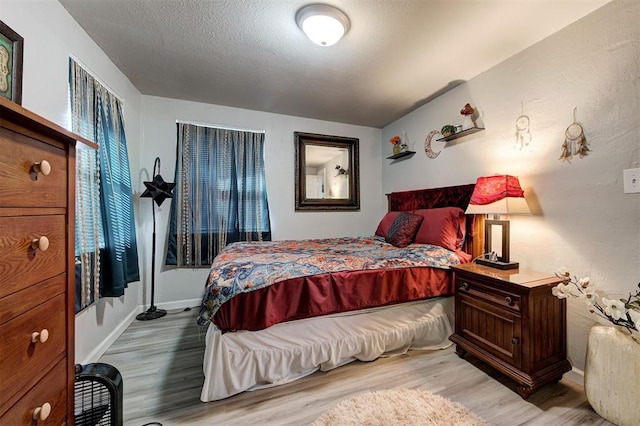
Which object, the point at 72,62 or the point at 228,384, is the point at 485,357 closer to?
the point at 228,384

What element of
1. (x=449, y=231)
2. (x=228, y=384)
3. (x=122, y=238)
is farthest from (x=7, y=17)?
(x=449, y=231)

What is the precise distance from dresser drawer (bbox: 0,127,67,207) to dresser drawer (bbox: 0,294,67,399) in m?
0.32

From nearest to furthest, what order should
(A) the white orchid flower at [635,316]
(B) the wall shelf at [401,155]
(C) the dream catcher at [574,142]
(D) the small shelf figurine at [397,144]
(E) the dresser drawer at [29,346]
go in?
(E) the dresser drawer at [29,346], (A) the white orchid flower at [635,316], (C) the dream catcher at [574,142], (B) the wall shelf at [401,155], (D) the small shelf figurine at [397,144]

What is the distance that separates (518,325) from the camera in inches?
60.4

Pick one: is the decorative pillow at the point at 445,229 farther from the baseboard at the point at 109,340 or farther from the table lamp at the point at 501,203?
the baseboard at the point at 109,340

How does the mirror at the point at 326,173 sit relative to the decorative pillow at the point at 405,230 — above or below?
above

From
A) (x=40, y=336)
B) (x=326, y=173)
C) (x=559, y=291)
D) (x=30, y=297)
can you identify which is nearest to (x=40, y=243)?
(x=30, y=297)

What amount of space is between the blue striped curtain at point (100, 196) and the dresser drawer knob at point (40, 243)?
1.25 metres

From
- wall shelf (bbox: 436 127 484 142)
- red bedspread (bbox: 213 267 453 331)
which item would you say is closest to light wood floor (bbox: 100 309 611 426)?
red bedspread (bbox: 213 267 453 331)

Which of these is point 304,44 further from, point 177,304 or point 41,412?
point 177,304

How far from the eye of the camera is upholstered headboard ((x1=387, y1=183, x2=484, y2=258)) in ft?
7.84

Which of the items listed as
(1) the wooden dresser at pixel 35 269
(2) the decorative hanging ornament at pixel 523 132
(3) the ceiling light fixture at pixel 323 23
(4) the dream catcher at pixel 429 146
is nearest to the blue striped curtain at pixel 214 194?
(3) the ceiling light fixture at pixel 323 23

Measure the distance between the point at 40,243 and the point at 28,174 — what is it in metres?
0.20

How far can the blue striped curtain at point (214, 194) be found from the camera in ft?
9.88
